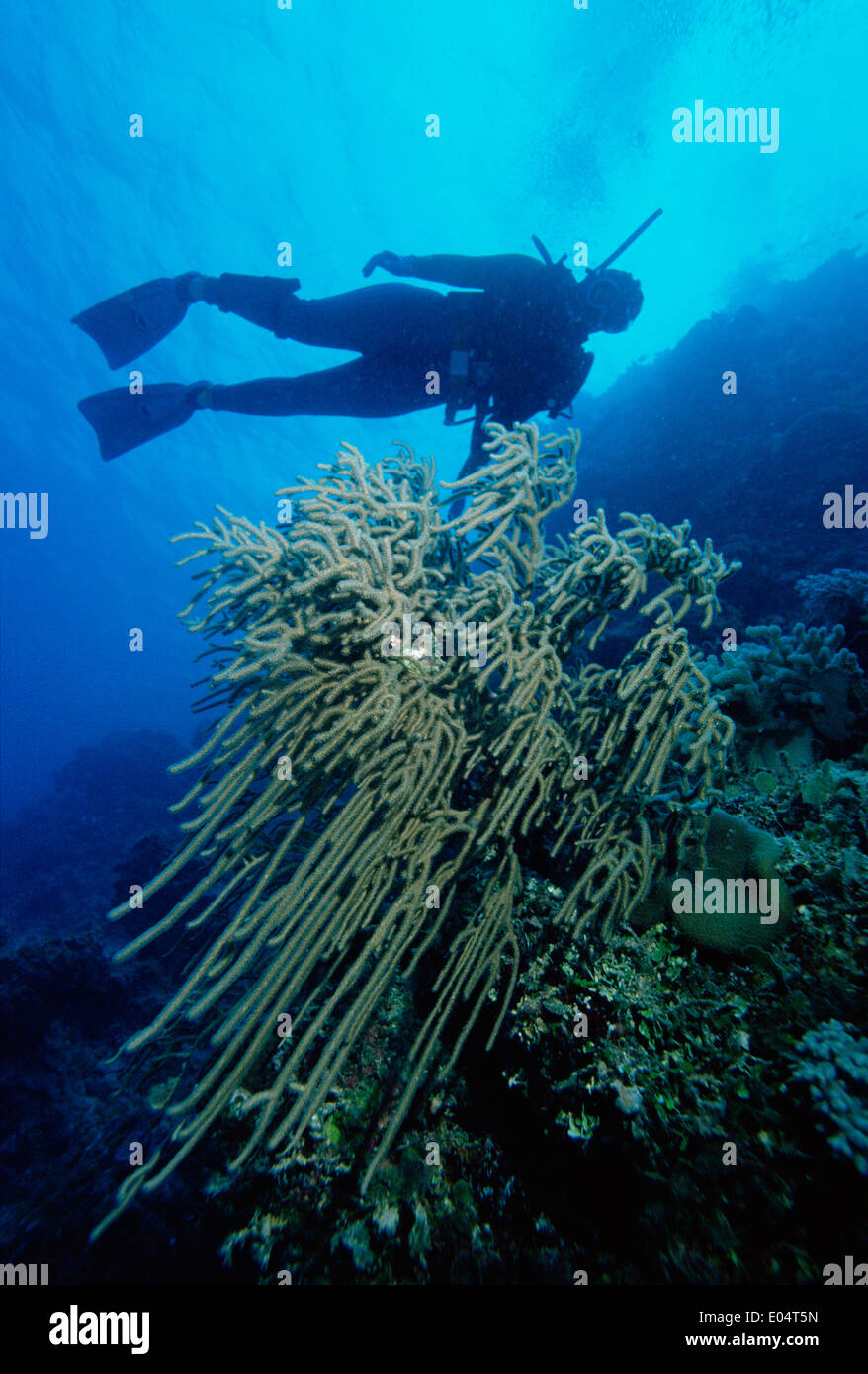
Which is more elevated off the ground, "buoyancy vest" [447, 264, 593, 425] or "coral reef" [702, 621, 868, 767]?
"buoyancy vest" [447, 264, 593, 425]

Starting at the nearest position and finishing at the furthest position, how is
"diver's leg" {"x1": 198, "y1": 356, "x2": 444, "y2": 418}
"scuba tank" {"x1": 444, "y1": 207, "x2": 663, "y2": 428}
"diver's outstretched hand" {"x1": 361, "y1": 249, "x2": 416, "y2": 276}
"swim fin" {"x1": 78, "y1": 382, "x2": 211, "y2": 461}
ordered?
"scuba tank" {"x1": 444, "y1": 207, "x2": 663, "y2": 428}
"diver's outstretched hand" {"x1": 361, "y1": 249, "x2": 416, "y2": 276}
"diver's leg" {"x1": 198, "y1": 356, "x2": 444, "y2": 418}
"swim fin" {"x1": 78, "y1": 382, "x2": 211, "y2": 461}

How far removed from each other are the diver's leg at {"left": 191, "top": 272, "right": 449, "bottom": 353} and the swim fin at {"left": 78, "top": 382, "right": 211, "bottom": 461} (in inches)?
61.6

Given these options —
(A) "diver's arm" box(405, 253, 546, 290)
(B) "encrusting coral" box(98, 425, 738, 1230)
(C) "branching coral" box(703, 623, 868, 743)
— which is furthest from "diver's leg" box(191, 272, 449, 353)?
(C) "branching coral" box(703, 623, 868, 743)

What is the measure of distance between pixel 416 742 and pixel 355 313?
7.43 m

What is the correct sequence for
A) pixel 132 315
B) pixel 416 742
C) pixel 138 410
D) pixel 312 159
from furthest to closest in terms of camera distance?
pixel 312 159
pixel 132 315
pixel 138 410
pixel 416 742

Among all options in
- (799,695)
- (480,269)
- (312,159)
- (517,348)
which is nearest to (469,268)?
(480,269)

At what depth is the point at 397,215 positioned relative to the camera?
31.1 m

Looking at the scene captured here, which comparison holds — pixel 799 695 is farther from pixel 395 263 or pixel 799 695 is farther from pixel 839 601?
pixel 395 263

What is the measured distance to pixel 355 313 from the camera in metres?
7.56

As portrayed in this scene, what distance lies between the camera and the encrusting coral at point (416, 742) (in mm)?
2498

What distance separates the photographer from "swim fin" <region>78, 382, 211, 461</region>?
8711 mm

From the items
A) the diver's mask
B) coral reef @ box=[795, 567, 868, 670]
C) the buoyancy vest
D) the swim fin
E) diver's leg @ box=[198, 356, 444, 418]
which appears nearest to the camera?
coral reef @ box=[795, 567, 868, 670]

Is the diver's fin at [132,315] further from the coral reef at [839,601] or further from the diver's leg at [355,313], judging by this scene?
the coral reef at [839,601]

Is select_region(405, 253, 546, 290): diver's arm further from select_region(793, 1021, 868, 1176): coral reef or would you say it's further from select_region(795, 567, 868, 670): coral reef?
select_region(793, 1021, 868, 1176): coral reef
